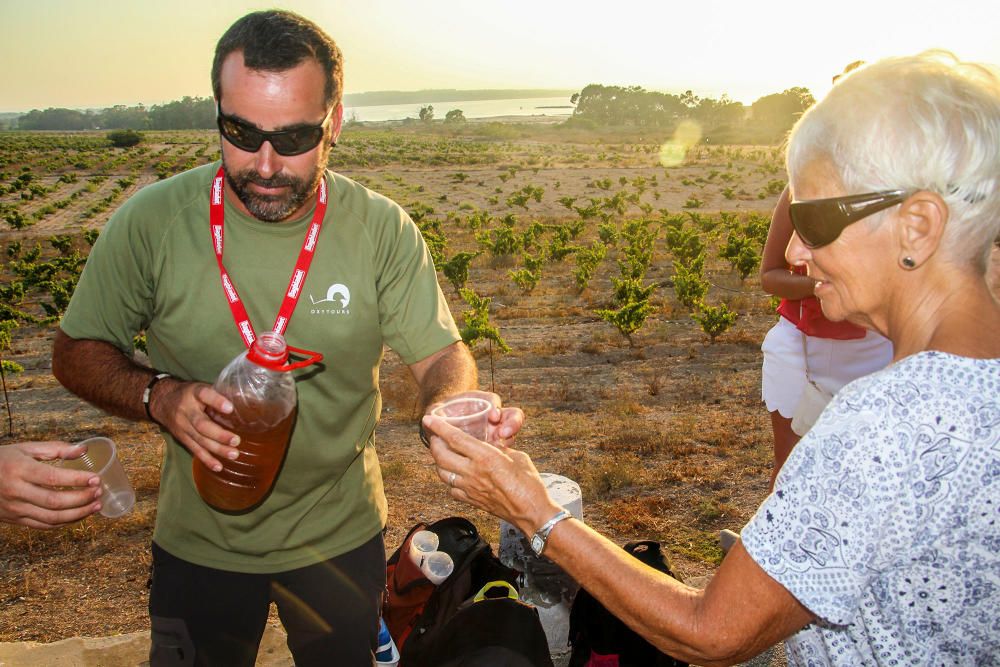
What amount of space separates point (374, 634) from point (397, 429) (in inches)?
200

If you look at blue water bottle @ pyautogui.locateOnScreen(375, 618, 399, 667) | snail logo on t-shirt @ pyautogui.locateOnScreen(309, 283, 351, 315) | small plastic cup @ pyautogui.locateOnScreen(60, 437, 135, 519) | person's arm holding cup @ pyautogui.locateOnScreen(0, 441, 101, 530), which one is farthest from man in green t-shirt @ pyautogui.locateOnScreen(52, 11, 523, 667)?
blue water bottle @ pyautogui.locateOnScreen(375, 618, 399, 667)

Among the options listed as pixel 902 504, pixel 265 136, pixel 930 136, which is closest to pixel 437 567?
pixel 265 136

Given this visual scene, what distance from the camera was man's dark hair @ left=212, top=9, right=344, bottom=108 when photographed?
199cm

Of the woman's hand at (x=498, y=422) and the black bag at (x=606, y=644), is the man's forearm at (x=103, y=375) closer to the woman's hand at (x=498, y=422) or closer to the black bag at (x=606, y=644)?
the woman's hand at (x=498, y=422)

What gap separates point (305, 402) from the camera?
2.16m

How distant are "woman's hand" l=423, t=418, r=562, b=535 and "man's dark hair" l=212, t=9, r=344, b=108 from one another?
1.06 metres

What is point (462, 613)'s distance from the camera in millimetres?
2332

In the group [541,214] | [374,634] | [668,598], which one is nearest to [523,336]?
[374,634]

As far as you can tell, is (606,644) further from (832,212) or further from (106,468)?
(832,212)

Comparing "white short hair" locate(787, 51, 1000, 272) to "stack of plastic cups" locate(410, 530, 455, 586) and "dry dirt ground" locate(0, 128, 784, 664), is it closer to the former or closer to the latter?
"stack of plastic cups" locate(410, 530, 455, 586)

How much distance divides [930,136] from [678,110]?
122489 millimetres

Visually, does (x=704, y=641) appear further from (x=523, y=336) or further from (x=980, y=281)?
(x=523, y=336)

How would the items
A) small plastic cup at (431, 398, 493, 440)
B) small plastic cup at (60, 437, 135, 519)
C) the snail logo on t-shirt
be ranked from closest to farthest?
1. small plastic cup at (431, 398, 493, 440)
2. small plastic cup at (60, 437, 135, 519)
3. the snail logo on t-shirt

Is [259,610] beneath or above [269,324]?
beneath
